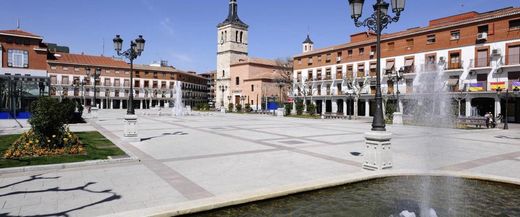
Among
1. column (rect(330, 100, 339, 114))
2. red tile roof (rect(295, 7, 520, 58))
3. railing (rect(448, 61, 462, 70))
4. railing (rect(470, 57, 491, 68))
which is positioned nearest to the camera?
red tile roof (rect(295, 7, 520, 58))

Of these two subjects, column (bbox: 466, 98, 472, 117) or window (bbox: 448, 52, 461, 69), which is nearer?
column (bbox: 466, 98, 472, 117)

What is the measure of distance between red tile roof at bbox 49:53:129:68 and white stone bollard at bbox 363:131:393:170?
7179cm

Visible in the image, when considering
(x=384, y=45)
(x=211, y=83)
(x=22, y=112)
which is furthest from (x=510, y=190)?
(x=211, y=83)

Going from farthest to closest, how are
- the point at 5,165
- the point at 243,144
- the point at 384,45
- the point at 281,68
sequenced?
the point at 281,68 → the point at 384,45 → the point at 243,144 → the point at 5,165

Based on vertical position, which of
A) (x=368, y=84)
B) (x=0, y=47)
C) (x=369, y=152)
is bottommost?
(x=369, y=152)

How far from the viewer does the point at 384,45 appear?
41.8 m

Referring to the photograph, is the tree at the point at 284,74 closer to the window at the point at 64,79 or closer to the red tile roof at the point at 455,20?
the red tile roof at the point at 455,20

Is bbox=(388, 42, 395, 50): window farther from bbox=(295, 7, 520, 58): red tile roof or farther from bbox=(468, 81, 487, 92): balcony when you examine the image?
bbox=(468, 81, 487, 92): balcony

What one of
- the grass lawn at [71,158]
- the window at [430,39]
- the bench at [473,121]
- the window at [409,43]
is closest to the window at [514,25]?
the window at [430,39]

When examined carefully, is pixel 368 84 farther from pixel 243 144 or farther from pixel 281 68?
pixel 243 144

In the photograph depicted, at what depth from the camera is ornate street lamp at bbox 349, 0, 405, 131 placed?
26.1 ft

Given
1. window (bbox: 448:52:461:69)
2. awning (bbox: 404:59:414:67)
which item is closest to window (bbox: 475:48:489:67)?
window (bbox: 448:52:461:69)

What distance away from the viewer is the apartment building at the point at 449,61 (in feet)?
102

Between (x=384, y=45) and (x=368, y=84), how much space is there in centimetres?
507
